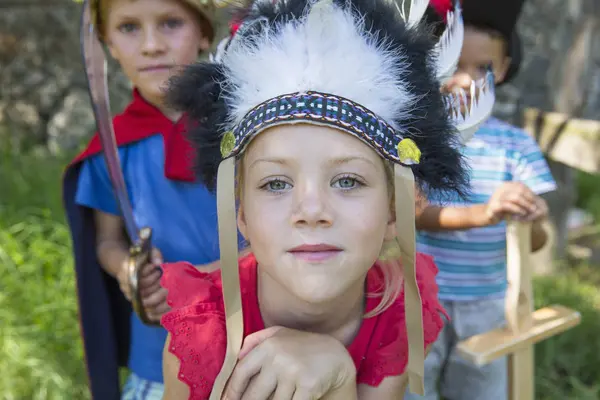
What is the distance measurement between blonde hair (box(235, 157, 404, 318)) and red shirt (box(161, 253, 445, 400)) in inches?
0.4

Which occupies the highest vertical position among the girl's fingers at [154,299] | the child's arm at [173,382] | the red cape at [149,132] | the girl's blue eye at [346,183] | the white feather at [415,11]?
the white feather at [415,11]

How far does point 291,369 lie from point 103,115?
787 millimetres

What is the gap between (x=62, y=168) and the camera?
3496 millimetres

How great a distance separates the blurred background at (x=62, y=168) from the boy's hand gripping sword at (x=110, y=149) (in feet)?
3.49

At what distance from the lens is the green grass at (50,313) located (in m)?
2.25

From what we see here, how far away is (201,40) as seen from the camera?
154 cm

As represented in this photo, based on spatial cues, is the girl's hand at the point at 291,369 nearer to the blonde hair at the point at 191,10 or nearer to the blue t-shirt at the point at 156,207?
the blue t-shirt at the point at 156,207

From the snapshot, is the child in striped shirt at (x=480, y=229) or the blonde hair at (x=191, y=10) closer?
the blonde hair at (x=191, y=10)

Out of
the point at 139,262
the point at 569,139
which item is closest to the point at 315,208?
the point at 139,262

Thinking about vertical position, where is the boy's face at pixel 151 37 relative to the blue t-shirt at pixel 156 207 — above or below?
above

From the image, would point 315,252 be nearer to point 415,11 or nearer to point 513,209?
point 415,11

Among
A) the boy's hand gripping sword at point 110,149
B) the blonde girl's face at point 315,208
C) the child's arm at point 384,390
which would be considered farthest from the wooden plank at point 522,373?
the boy's hand gripping sword at point 110,149

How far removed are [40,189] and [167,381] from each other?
2.56m

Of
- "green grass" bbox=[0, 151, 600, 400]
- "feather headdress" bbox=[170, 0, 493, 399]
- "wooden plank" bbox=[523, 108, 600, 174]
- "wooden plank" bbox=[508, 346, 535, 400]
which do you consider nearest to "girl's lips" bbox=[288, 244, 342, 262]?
"feather headdress" bbox=[170, 0, 493, 399]
